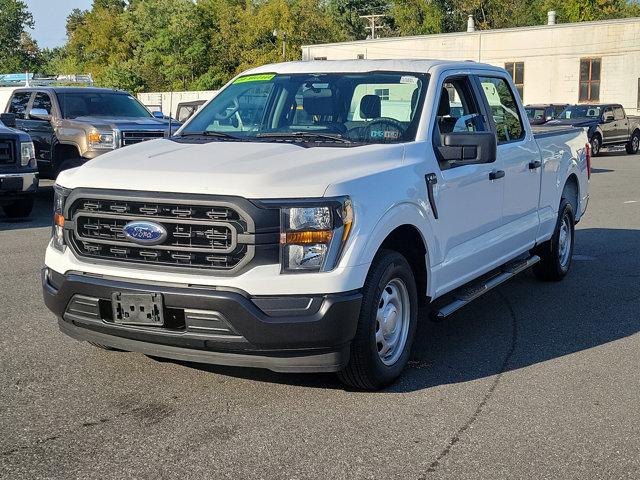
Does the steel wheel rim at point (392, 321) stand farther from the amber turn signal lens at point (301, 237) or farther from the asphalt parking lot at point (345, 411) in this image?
the amber turn signal lens at point (301, 237)

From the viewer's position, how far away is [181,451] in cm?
412

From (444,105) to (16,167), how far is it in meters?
7.56

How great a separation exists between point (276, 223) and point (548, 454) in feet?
5.73

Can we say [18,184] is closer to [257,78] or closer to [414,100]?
[257,78]

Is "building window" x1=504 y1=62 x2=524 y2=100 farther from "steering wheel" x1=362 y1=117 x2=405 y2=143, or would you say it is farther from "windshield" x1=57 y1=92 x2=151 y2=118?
"steering wheel" x1=362 y1=117 x2=405 y2=143

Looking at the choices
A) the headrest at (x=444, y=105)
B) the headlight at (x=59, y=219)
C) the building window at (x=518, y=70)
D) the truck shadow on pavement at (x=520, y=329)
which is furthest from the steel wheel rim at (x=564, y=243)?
the building window at (x=518, y=70)

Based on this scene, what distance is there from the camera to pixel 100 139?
1366 cm

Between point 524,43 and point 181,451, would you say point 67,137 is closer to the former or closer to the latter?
point 181,451

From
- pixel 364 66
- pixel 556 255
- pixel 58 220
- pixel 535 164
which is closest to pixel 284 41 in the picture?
pixel 556 255

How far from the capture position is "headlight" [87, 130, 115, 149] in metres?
13.6

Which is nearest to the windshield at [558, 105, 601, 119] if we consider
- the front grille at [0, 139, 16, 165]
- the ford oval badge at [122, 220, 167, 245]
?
the front grille at [0, 139, 16, 165]

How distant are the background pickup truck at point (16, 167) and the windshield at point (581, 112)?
67.9 feet

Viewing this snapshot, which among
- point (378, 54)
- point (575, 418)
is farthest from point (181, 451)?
point (378, 54)

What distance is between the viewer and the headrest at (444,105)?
5969 mm
